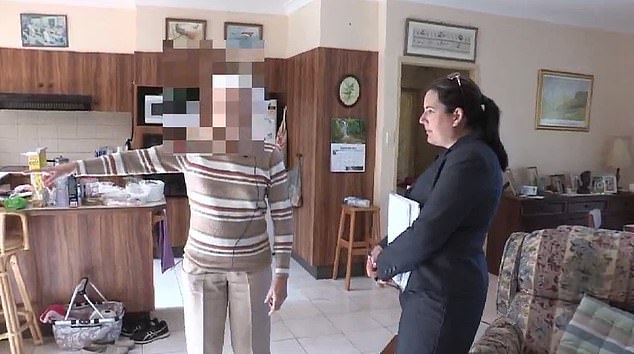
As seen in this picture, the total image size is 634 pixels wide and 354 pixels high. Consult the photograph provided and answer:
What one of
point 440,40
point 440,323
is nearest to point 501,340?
point 440,323

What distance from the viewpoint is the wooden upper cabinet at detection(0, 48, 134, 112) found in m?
4.83

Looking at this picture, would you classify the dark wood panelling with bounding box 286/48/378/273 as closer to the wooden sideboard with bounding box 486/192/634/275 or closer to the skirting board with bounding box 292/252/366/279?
the skirting board with bounding box 292/252/366/279

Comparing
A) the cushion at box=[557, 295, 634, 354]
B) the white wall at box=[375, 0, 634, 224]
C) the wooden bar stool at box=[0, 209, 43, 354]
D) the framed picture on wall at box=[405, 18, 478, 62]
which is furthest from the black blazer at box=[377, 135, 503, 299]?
the framed picture on wall at box=[405, 18, 478, 62]

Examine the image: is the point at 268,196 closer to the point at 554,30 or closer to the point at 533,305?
the point at 533,305

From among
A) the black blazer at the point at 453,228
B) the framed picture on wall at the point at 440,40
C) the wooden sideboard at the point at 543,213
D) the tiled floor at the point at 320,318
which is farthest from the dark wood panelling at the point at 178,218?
the black blazer at the point at 453,228

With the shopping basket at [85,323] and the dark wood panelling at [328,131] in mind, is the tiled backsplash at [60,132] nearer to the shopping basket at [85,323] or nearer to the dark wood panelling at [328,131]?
the dark wood panelling at [328,131]

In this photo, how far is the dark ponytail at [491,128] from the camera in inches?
59.4

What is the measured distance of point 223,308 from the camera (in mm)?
1650

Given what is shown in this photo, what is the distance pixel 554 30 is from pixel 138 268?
14.2ft

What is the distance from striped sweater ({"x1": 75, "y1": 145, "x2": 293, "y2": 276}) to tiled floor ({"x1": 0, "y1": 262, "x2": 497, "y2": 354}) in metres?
1.34

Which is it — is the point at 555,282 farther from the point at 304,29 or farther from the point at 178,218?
the point at 178,218

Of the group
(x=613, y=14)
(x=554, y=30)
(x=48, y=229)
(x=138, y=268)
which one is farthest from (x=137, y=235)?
(x=613, y=14)

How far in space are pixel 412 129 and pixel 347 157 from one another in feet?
6.15

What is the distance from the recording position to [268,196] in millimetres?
1690
